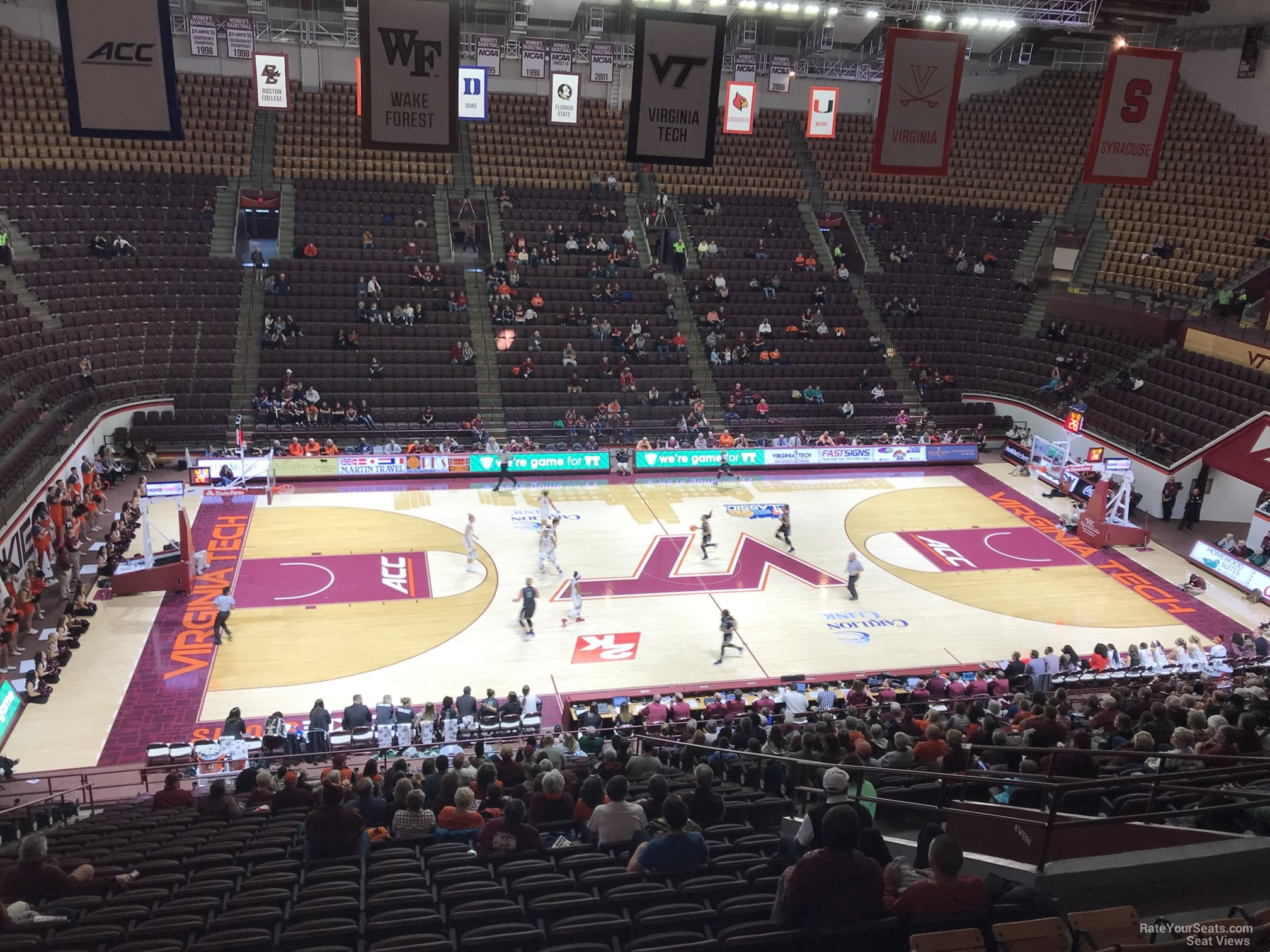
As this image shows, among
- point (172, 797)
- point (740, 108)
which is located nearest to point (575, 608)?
point (172, 797)

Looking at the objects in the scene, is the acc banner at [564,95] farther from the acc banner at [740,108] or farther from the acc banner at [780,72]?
the acc banner at [780,72]

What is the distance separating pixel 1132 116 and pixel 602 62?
79.2 feet

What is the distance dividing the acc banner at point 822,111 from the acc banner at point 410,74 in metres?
22.9

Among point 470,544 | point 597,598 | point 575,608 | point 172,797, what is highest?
point 172,797

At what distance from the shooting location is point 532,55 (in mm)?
38750

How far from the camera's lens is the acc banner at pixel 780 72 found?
41.3m

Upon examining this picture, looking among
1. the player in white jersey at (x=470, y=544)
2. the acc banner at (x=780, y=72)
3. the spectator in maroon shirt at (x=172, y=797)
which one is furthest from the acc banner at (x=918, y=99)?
the acc banner at (x=780, y=72)

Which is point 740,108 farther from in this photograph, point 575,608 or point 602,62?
point 575,608

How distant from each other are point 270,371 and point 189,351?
275cm

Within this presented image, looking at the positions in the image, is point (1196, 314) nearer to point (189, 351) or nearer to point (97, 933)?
point (189, 351)

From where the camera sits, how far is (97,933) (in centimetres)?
727

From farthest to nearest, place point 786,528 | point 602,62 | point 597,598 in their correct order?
1. point 602,62
2. point 786,528
3. point 597,598

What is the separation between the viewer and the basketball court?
2020cm

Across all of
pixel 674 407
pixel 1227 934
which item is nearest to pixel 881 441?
pixel 674 407
